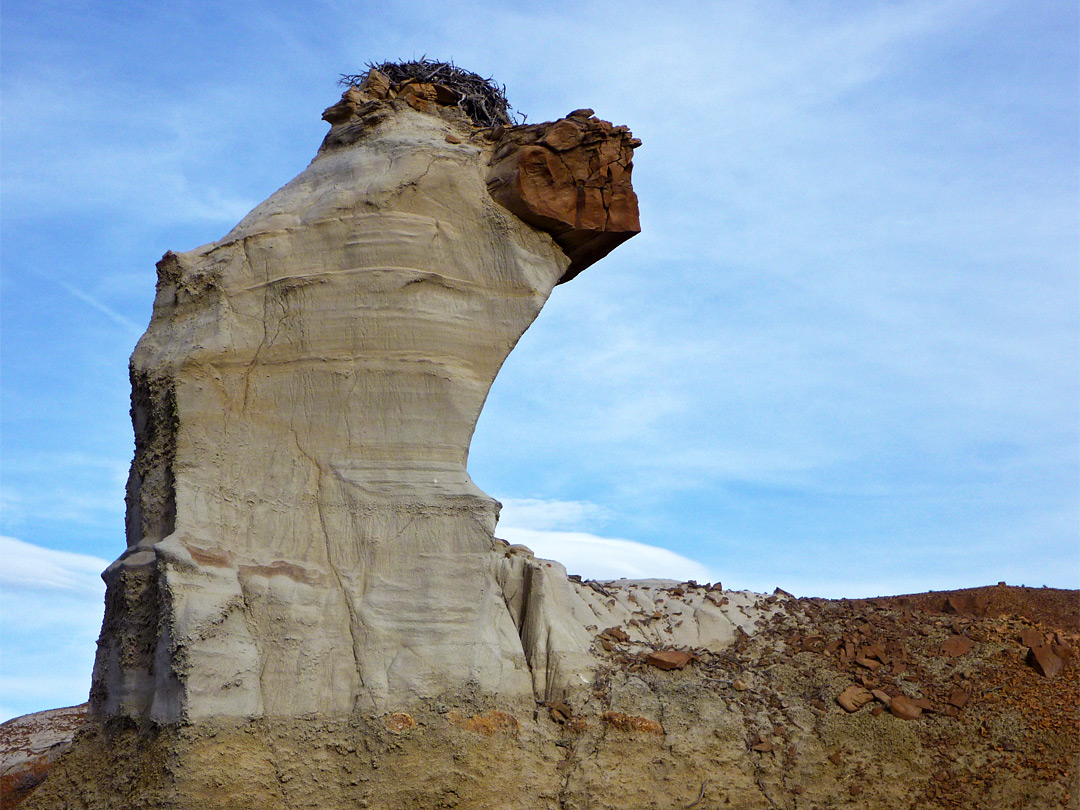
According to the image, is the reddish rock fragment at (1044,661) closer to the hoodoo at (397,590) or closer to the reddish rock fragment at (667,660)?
the hoodoo at (397,590)

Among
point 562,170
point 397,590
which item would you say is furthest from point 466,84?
point 397,590

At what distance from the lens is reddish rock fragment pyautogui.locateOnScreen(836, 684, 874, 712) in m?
8.70

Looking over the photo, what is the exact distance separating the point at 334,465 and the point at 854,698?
482 cm

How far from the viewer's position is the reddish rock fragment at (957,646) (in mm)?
9430

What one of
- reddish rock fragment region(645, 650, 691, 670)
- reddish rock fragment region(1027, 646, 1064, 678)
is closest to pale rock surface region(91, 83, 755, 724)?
reddish rock fragment region(645, 650, 691, 670)

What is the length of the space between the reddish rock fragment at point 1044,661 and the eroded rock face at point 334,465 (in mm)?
4100

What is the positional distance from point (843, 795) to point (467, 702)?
10.4 feet

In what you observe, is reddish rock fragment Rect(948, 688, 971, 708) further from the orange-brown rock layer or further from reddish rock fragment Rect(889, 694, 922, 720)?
the orange-brown rock layer

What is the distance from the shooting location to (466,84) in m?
10.2

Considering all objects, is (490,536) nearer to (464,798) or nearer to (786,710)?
(464,798)

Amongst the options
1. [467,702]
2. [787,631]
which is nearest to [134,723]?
[467,702]

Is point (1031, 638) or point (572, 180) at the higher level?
point (572, 180)

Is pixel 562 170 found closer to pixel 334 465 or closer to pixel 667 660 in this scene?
pixel 334 465

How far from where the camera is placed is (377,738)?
283 inches
